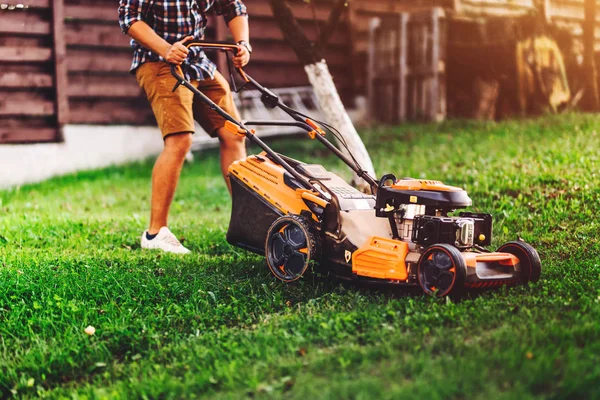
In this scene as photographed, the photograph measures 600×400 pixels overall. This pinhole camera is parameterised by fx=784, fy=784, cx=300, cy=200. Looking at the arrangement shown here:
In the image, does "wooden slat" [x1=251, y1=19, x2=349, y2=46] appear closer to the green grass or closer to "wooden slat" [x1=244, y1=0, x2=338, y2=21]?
"wooden slat" [x1=244, y1=0, x2=338, y2=21]

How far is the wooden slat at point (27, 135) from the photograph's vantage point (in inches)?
300

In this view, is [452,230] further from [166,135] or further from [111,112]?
[111,112]

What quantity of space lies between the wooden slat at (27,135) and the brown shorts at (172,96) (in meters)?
3.60

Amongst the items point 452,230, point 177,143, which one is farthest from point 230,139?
point 452,230

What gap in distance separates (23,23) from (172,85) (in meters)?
3.95

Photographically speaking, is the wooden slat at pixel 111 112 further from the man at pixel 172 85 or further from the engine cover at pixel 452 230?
the engine cover at pixel 452 230

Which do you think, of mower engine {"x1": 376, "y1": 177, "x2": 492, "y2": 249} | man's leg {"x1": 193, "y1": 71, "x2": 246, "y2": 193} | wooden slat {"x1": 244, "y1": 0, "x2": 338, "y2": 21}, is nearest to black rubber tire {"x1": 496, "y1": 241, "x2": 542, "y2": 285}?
mower engine {"x1": 376, "y1": 177, "x2": 492, "y2": 249}

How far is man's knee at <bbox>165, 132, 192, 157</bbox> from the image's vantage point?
4.43 metres

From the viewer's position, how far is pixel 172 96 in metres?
4.36

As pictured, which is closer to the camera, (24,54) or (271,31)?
(24,54)

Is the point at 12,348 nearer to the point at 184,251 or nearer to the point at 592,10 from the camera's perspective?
the point at 184,251

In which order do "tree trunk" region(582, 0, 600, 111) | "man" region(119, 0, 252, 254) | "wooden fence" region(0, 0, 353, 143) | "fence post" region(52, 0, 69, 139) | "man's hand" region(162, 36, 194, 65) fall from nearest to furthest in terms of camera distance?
1. "man's hand" region(162, 36, 194, 65)
2. "man" region(119, 0, 252, 254)
3. "wooden fence" region(0, 0, 353, 143)
4. "fence post" region(52, 0, 69, 139)
5. "tree trunk" region(582, 0, 600, 111)

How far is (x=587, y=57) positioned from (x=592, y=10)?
74 centimetres

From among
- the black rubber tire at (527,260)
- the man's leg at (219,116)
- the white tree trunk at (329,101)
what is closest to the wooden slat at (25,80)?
the white tree trunk at (329,101)
